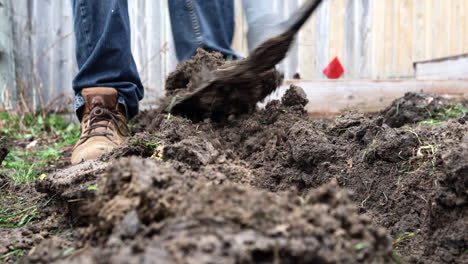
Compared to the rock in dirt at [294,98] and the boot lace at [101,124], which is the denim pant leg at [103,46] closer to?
the boot lace at [101,124]

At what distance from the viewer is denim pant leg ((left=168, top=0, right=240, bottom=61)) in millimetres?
2746

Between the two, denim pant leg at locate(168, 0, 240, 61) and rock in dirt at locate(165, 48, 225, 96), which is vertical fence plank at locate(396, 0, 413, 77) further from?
rock in dirt at locate(165, 48, 225, 96)

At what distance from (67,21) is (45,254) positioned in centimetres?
445

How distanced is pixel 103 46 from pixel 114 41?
77mm

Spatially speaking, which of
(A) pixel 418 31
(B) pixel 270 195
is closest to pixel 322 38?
(A) pixel 418 31

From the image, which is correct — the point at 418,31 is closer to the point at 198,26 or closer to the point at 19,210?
the point at 198,26

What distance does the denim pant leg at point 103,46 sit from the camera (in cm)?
228

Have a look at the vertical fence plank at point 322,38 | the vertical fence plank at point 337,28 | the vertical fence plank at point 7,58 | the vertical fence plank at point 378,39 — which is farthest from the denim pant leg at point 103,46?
the vertical fence plank at point 378,39

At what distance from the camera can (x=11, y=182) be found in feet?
5.80

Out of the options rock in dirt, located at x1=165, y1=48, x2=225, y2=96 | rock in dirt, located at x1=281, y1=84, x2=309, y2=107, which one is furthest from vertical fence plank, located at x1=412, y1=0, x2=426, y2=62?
rock in dirt, located at x1=165, y1=48, x2=225, y2=96

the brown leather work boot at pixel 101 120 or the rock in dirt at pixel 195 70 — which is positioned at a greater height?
the rock in dirt at pixel 195 70

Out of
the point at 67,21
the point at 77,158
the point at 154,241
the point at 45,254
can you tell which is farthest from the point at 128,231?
the point at 67,21

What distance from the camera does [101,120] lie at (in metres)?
2.38

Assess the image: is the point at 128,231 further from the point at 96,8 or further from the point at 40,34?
the point at 40,34
